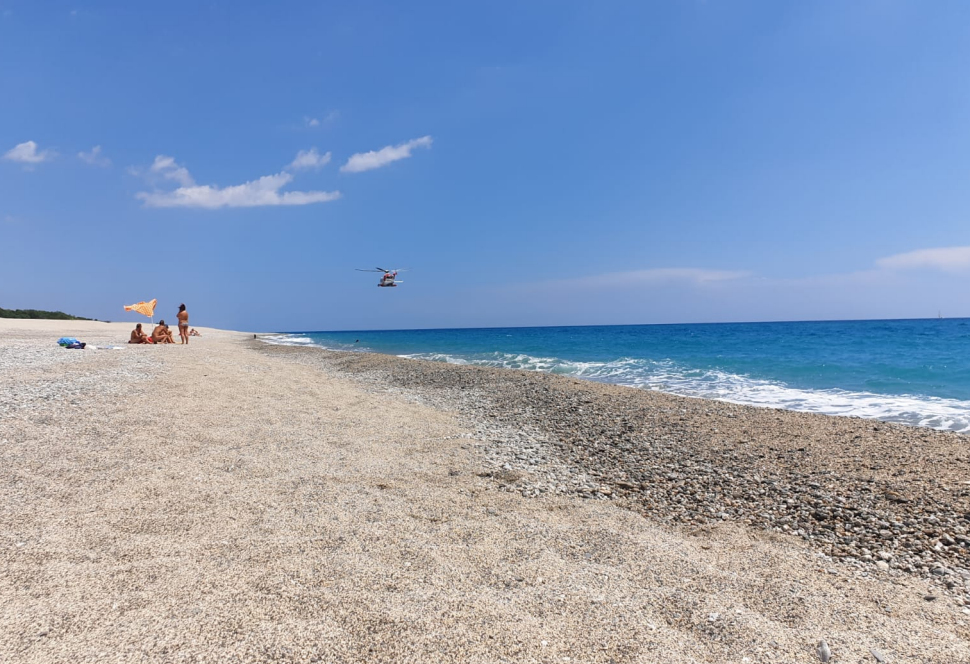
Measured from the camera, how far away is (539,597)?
3.93 metres

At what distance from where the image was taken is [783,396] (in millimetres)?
15477

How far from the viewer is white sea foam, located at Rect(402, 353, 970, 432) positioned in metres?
11.9

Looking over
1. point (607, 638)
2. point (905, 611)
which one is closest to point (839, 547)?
point (905, 611)

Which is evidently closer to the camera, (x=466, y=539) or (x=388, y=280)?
(x=466, y=539)

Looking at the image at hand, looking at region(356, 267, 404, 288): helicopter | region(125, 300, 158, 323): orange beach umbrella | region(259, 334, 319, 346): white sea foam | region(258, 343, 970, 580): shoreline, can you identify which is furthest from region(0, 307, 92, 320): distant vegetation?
region(258, 343, 970, 580): shoreline

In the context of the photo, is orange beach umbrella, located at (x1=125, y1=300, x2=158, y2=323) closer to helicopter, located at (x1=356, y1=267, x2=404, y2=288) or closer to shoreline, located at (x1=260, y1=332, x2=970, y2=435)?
helicopter, located at (x1=356, y1=267, x2=404, y2=288)

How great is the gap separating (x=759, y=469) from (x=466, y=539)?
14.4 feet

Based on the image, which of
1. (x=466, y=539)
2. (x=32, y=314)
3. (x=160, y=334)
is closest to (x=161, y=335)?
(x=160, y=334)

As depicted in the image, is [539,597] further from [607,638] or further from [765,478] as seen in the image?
[765,478]

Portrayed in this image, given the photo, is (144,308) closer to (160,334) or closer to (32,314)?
(160,334)

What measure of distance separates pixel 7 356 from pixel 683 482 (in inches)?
704

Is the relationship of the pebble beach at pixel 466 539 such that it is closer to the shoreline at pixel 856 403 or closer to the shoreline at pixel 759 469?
the shoreline at pixel 759 469

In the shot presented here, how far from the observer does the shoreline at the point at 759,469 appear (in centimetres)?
503

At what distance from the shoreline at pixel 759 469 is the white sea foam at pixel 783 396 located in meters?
2.47
